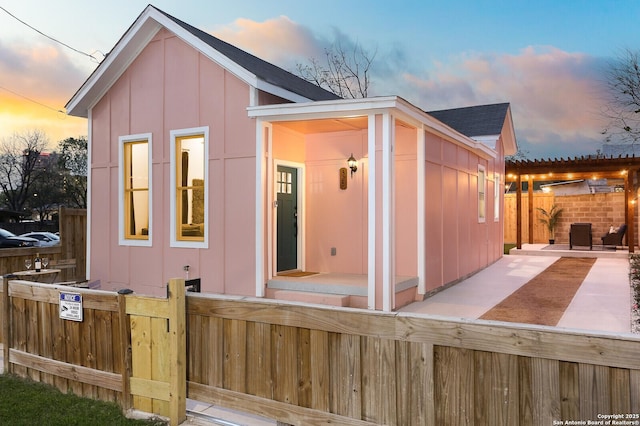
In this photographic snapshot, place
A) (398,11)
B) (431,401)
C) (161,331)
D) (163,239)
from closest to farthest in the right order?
1. (431,401)
2. (161,331)
3. (163,239)
4. (398,11)

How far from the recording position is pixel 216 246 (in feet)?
26.6

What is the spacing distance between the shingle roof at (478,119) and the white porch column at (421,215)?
7.15m

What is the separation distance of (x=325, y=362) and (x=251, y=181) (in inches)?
193

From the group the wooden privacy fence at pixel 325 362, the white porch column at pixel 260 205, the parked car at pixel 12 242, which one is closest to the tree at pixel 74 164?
the parked car at pixel 12 242

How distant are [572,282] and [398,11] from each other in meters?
21.0

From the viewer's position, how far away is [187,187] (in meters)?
8.47

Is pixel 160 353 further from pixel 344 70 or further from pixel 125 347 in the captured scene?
pixel 344 70

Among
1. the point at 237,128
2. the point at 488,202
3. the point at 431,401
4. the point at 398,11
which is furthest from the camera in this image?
the point at 398,11

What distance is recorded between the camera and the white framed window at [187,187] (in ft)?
27.5

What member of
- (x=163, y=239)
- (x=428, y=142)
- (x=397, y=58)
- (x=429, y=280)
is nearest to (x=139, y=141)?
(x=163, y=239)

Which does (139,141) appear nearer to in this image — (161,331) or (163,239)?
(163,239)

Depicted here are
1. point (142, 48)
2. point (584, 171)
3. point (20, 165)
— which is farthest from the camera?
point (20, 165)

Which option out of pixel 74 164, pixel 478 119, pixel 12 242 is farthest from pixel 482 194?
pixel 74 164

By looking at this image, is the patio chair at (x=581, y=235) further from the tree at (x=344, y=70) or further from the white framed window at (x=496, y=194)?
the tree at (x=344, y=70)
